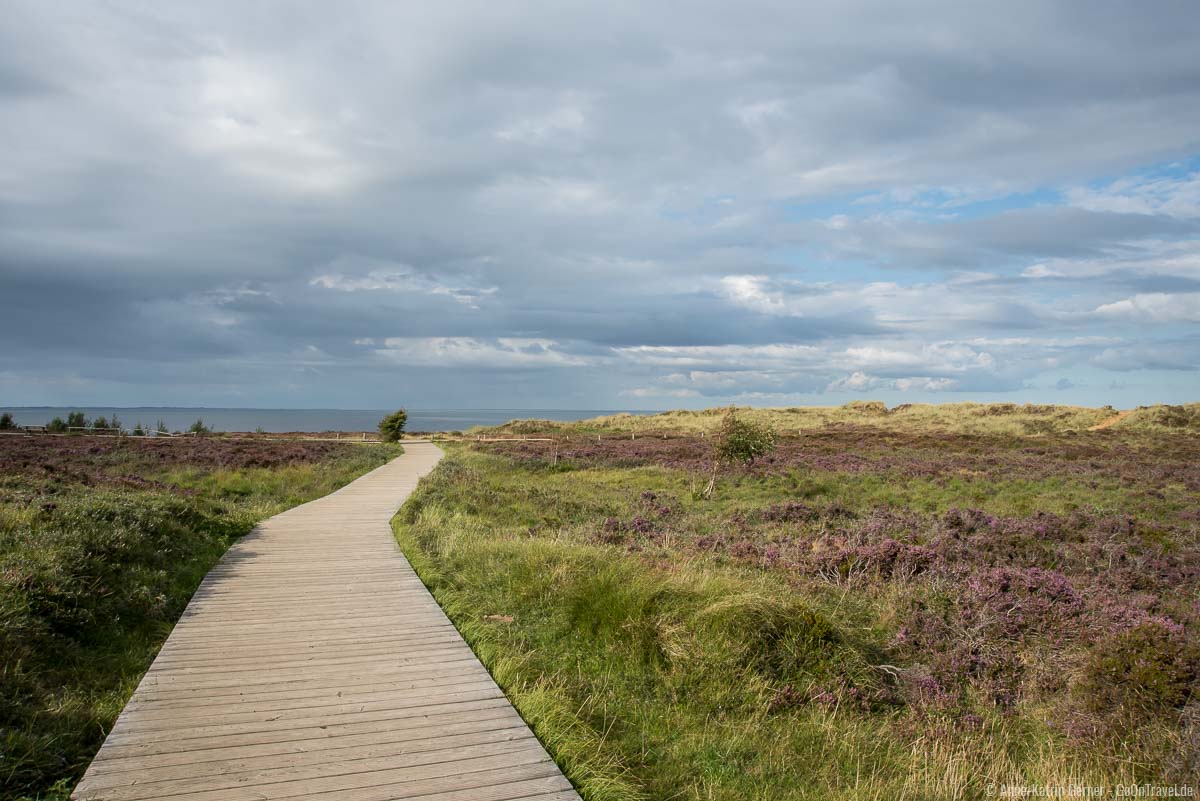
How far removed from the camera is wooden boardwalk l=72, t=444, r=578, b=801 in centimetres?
417

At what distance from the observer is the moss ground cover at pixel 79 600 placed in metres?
4.55

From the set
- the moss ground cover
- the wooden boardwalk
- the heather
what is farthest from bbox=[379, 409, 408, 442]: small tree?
the wooden boardwalk

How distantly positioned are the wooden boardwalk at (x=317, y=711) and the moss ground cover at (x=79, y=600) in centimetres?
27

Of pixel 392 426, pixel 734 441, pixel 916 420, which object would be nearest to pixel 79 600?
pixel 734 441

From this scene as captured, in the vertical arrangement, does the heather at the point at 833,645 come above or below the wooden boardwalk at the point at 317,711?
below

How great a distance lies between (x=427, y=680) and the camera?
5883mm

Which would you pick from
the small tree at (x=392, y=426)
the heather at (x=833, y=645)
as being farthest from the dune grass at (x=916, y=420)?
the heather at (x=833, y=645)

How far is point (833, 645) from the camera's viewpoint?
722 cm

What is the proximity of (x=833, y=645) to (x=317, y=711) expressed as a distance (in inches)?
198

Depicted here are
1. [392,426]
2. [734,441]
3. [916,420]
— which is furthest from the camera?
[916,420]

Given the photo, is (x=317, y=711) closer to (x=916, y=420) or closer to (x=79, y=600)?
(x=79, y=600)

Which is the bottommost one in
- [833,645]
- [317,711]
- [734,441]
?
[833,645]

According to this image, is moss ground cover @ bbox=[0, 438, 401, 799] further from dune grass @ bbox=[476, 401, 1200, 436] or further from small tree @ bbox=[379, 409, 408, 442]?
dune grass @ bbox=[476, 401, 1200, 436]

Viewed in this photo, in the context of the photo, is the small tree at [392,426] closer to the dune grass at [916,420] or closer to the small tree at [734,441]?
the dune grass at [916,420]
